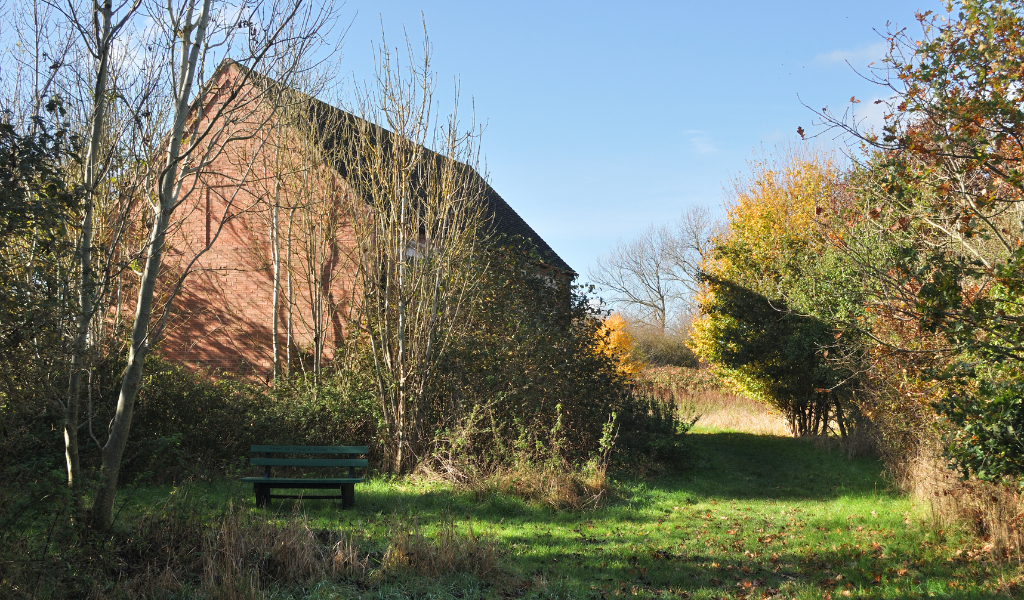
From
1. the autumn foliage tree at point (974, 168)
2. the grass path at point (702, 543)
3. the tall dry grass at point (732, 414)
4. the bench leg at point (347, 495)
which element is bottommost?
the grass path at point (702, 543)

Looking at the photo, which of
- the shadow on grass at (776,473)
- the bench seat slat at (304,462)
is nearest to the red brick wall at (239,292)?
the bench seat slat at (304,462)

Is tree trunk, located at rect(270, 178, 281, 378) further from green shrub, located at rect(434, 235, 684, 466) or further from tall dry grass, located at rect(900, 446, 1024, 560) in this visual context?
tall dry grass, located at rect(900, 446, 1024, 560)

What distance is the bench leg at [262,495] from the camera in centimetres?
846

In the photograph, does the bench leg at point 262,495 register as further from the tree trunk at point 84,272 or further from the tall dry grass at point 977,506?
the tall dry grass at point 977,506

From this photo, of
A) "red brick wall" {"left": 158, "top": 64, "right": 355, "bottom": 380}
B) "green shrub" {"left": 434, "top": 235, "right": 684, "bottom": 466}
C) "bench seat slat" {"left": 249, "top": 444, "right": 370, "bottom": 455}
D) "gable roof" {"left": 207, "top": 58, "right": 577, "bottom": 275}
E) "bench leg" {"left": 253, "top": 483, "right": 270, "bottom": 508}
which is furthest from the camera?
"red brick wall" {"left": 158, "top": 64, "right": 355, "bottom": 380}

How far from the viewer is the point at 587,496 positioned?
9656 mm

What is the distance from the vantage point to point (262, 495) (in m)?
8.51

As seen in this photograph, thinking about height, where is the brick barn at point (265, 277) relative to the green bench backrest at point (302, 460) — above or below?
above

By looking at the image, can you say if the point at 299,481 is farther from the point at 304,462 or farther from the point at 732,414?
the point at 732,414

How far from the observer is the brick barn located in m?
14.3

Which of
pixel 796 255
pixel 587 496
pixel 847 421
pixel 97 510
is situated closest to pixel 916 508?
pixel 587 496

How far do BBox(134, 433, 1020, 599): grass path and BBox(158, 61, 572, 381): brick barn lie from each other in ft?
18.3

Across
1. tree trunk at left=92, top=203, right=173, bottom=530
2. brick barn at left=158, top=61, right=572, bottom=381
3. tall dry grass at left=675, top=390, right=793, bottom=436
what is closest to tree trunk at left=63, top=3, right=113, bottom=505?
tree trunk at left=92, top=203, right=173, bottom=530

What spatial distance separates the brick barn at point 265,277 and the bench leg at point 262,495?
5.52 m
